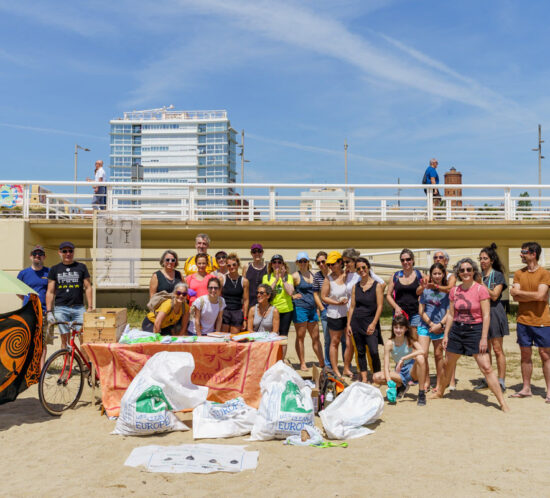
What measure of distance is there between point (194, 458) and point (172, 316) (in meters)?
2.22

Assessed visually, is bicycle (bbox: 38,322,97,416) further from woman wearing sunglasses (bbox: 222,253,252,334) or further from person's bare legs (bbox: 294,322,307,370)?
person's bare legs (bbox: 294,322,307,370)

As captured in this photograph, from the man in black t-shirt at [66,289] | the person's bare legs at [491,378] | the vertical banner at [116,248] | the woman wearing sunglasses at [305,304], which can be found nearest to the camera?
the person's bare legs at [491,378]

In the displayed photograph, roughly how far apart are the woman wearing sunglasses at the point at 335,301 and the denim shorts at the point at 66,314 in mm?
3218

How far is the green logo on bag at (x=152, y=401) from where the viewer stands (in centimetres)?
505

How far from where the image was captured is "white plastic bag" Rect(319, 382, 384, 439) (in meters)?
5.04

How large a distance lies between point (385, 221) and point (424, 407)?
9.15 meters

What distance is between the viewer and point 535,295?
621cm

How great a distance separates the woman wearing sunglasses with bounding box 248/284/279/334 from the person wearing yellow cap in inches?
32.5

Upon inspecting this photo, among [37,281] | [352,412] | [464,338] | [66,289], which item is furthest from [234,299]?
[464,338]

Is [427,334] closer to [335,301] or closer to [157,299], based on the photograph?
[335,301]

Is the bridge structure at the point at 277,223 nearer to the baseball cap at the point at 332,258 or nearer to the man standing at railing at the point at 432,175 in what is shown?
the man standing at railing at the point at 432,175

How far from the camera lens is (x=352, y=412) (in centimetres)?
527

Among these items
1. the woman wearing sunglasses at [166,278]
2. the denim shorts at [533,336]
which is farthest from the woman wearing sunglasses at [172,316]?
the denim shorts at [533,336]

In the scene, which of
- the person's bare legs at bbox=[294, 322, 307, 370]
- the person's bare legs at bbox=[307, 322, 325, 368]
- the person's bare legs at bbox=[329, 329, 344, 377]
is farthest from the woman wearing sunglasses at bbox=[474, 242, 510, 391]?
the person's bare legs at bbox=[294, 322, 307, 370]
